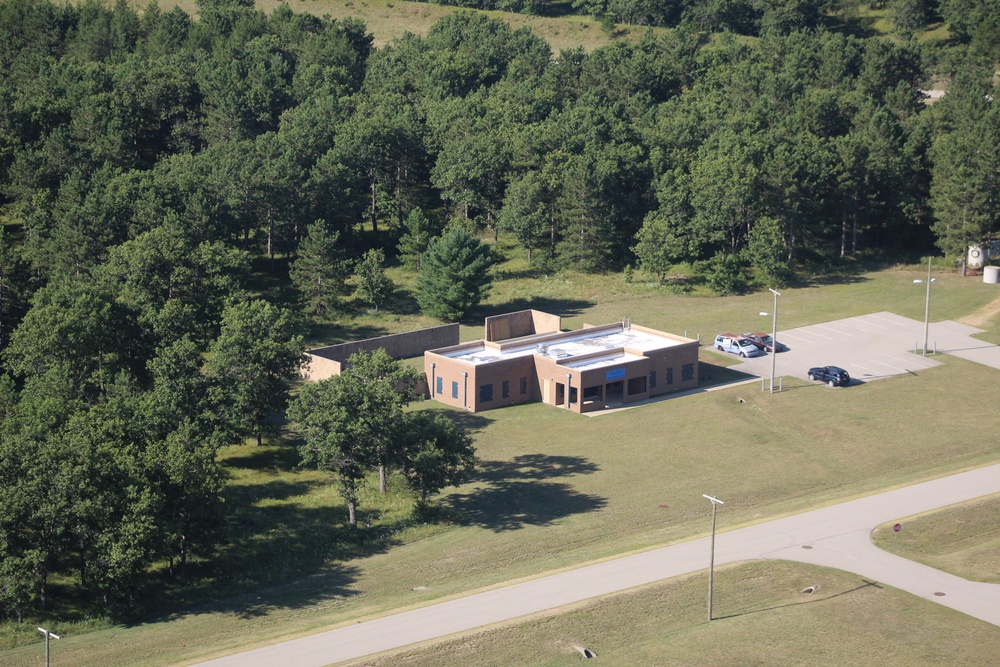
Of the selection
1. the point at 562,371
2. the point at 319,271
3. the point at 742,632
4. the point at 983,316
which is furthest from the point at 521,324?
the point at 742,632

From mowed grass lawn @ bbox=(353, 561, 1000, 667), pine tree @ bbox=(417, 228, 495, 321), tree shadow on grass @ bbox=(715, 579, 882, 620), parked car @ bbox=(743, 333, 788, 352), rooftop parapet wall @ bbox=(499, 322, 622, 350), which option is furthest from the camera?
pine tree @ bbox=(417, 228, 495, 321)

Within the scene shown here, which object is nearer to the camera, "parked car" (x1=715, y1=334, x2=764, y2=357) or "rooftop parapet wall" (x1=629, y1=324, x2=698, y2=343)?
"rooftop parapet wall" (x1=629, y1=324, x2=698, y2=343)

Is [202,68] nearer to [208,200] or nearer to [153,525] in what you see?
[208,200]

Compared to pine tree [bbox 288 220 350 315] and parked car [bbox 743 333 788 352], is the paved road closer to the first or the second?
parked car [bbox 743 333 788 352]

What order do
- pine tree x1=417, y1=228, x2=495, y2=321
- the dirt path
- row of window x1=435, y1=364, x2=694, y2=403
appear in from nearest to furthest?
row of window x1=435, y1=364, x2=694, y2=403 < pine tree x1=417, y1=228, x2=495, y2=321 < the dirt path

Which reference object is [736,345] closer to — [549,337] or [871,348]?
[871,348]

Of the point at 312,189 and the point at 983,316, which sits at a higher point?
the point at 312,189

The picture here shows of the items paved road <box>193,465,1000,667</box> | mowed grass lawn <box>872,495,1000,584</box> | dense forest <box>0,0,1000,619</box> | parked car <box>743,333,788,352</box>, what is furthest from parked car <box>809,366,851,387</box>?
dense forest <box>0,0,1000,619</box>
